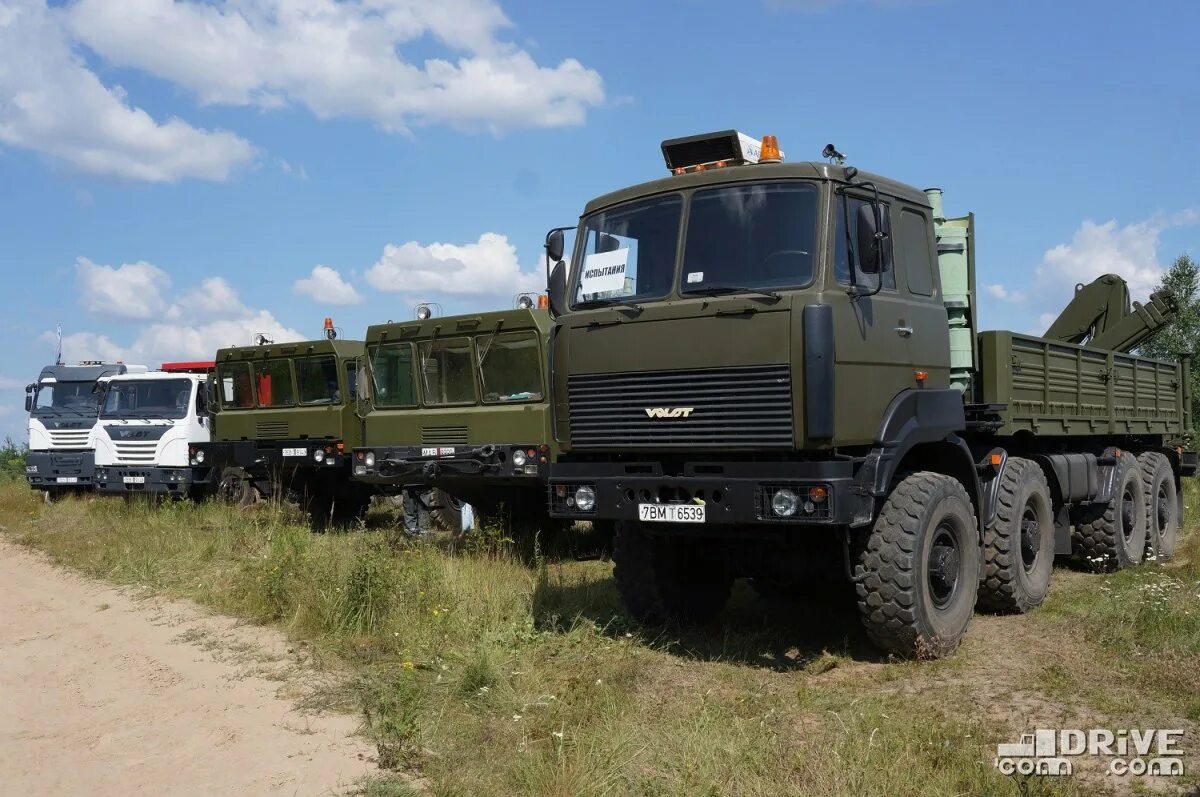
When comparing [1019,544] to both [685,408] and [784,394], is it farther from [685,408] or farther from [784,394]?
[685,408]

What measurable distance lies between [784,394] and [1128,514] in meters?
6.64

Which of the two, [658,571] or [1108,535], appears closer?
[658,571]

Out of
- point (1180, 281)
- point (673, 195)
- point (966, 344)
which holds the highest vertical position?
point (1180, 281)

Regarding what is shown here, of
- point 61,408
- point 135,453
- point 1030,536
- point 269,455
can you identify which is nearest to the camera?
point 1030,536

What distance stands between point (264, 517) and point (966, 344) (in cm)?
974

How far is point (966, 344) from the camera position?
789cm

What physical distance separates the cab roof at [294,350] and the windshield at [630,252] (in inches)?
326

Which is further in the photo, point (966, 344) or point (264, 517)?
point (264, 517)

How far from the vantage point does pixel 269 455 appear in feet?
48.8

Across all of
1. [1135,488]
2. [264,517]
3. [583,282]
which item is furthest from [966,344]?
[264,517]

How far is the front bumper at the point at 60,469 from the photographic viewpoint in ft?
61.3

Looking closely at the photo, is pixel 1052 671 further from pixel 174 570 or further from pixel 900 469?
pixel 174 570

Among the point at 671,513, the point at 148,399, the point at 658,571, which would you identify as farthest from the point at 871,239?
the point at 148,399

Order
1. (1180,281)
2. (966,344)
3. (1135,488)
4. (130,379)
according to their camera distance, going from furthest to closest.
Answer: (1180,281)
(130,379)
(1135,488)
(966,344)
